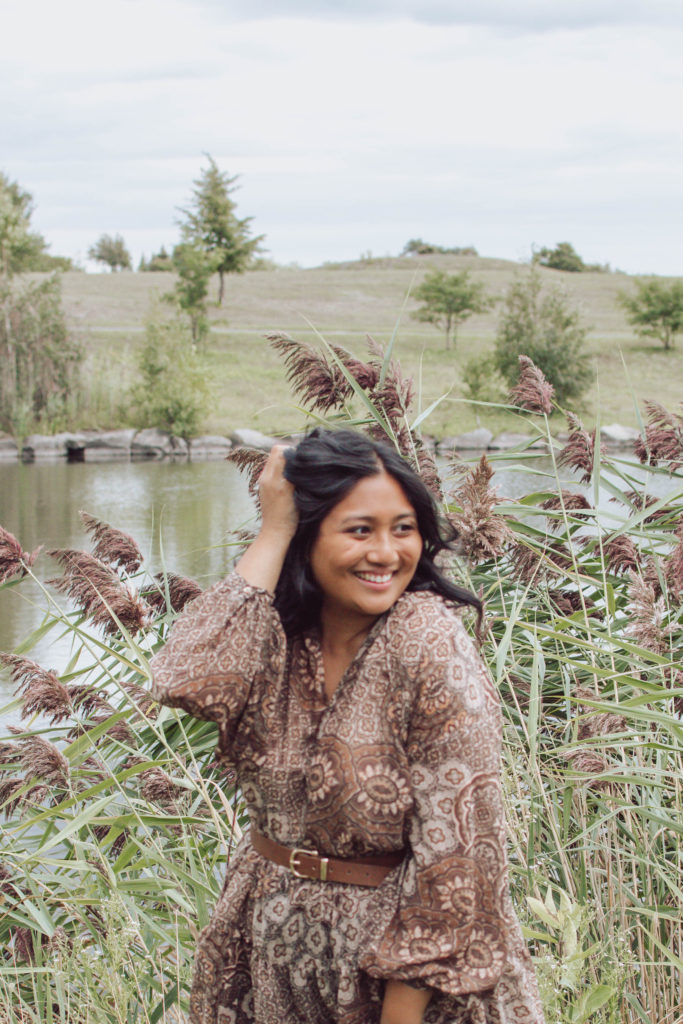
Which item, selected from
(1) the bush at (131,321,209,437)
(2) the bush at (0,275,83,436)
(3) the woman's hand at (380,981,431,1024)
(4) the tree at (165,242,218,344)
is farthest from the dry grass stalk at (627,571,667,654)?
(4) the tree at (165,242,218,344)

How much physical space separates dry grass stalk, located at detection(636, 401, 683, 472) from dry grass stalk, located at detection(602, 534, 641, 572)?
395 mm

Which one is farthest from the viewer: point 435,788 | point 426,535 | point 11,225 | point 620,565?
point 11,225

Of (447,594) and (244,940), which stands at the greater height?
(447,594)

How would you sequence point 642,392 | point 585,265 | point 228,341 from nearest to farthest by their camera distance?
point 642,392
point 228,341
point 585,265

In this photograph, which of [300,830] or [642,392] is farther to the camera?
[642,392]

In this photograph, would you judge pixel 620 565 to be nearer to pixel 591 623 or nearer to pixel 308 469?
pixel 591 623

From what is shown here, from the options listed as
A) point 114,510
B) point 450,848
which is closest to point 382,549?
point 450,848

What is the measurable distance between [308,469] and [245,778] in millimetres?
484

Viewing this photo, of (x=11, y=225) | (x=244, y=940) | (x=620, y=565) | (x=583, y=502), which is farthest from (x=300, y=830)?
(x=11, y=225)

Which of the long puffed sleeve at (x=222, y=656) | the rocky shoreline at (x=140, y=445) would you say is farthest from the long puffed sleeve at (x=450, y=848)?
the rocky shoreline at (x=140, y=445)

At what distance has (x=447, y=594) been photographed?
5.53 feet

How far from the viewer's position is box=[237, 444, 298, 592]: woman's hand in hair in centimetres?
161

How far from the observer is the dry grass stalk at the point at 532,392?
2900 millimetres

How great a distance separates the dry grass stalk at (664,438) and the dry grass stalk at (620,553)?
0.40m
